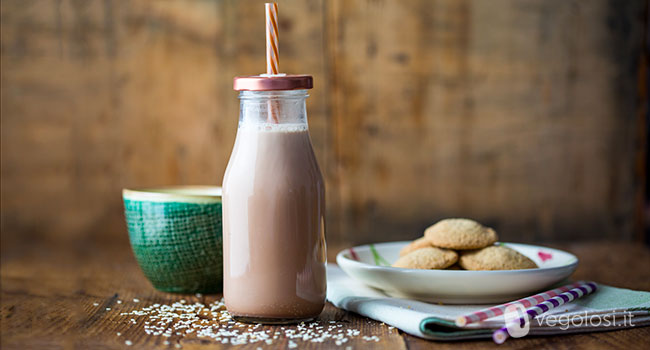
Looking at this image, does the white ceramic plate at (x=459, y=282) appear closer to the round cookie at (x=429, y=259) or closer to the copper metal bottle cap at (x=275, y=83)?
the round cookie at (x=429, y=259)

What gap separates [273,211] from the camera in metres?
0.83

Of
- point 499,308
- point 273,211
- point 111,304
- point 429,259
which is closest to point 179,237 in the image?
point 111,304

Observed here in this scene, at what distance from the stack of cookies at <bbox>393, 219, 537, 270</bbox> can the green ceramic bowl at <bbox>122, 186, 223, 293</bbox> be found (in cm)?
28

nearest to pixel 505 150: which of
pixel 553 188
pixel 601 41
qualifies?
pixel 553 188

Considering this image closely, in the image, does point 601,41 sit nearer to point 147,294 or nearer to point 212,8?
point 212,8

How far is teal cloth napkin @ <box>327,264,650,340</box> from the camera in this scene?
786 mm

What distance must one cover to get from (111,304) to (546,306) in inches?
23.4

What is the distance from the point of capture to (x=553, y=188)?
6.07 feet

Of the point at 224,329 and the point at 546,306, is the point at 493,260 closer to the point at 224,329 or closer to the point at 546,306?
the point at 546,306

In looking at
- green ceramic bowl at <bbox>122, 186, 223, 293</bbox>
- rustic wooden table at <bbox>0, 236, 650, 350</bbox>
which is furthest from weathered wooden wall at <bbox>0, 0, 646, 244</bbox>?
green ceramic bowl at <bbox>122, 186, 223, 293</bbox>

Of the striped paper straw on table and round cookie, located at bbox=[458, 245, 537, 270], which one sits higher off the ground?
round cookie, located at bbox=[458, 245, 537, 270]

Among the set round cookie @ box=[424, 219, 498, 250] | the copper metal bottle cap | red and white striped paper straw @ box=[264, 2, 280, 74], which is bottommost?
round cookie @ box=[424, 219, 498, 250]

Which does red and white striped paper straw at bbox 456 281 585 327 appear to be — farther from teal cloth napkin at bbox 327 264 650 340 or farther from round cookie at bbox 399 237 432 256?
round cookie at bbox 399 237 432 256

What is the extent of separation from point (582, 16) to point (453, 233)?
3.60 ft
